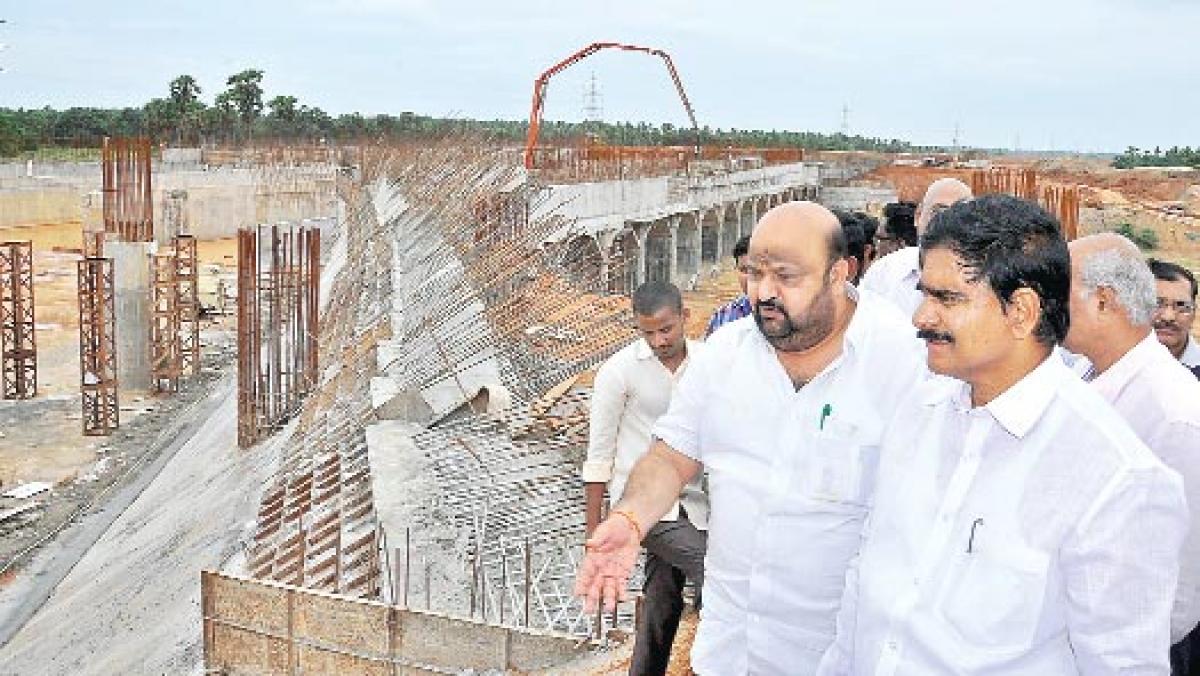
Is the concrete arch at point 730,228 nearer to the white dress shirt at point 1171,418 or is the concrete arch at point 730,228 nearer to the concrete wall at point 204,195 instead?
the concrete wall at point 204,195

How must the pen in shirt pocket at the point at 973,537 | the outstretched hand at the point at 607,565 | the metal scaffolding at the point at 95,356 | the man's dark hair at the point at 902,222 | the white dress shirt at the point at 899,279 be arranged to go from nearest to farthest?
the pen in shirt pocket at the point at 973,537 < the outstretched hand at the point at 607,565 < the white dress shirt at the point at 899,279 < the man's dark hair at the point at 902,222 < the metal scaffolding at the point at 95,356

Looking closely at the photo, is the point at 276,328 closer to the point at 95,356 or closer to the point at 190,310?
the point at 95,356

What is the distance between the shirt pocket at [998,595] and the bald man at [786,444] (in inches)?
19.2

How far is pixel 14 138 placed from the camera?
137 ft

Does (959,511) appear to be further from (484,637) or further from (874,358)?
(484,637)

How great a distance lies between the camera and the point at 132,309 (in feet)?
56.5

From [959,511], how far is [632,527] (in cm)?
61

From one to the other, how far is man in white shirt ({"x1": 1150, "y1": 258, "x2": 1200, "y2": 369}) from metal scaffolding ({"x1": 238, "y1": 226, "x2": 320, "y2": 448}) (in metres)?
8.85

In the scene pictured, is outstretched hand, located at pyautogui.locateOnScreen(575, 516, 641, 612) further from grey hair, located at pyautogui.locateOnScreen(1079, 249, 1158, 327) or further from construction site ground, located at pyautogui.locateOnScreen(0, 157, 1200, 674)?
construction site ground, located at pyautogui.locateOnScreen(0, 157, 1200, 674)

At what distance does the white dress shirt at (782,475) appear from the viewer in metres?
2.33

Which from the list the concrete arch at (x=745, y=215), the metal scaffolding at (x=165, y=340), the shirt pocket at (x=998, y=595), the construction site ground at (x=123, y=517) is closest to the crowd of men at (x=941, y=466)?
the shirt pocket at (x=998, y=595)

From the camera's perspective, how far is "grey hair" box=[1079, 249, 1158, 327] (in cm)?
257

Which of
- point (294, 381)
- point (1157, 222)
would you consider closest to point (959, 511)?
point (294, 381)

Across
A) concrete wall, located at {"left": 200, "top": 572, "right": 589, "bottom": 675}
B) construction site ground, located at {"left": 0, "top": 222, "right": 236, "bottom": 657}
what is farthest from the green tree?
concrete wall, located at {"left": 200, "top": 572, "right": 589, "bottom": 675}
